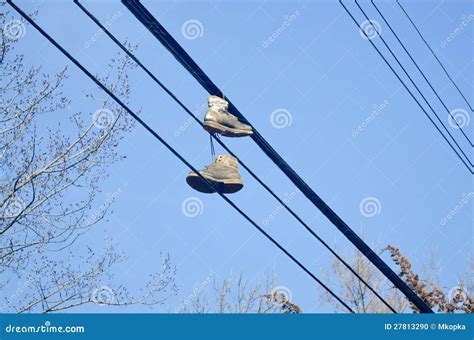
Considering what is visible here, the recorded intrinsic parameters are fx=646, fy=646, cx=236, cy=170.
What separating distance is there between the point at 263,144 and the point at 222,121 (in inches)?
12.0

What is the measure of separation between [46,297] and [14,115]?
2295 millimetres

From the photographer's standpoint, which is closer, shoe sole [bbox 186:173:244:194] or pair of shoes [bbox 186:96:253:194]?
pair of shoes [bbox 186:96:253:194]

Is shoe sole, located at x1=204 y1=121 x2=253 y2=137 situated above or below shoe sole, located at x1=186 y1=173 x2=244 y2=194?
above

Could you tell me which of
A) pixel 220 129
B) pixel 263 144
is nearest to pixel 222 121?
pixel 220 129

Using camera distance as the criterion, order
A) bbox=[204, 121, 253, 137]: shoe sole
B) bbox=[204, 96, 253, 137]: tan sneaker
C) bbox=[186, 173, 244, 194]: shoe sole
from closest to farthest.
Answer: bbox=[204, 96, 253, 137]: tan sneaker → bbox=[204, 121, 253, 137]: shoe sole → bbox=[186, 173, 244, 194]: shoe sole

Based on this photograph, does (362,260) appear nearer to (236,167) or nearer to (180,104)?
(236,167)

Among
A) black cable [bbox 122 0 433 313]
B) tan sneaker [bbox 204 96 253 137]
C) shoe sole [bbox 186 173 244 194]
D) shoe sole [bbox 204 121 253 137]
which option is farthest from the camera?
shoe sole [bbox 186 173 244 194]

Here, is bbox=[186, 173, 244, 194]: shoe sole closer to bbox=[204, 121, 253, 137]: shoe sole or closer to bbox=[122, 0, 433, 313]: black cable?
bbox=[204, 121, 253, 137]: shoe sole

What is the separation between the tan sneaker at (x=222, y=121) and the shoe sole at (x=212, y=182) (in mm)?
412

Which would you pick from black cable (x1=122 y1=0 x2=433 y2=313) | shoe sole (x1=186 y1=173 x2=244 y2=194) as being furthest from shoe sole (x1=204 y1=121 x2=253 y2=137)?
shoe sole (x1=186 y1=173 x2=244 y2=194)

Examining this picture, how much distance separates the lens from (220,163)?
4.62m

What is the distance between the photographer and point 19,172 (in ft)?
26.1

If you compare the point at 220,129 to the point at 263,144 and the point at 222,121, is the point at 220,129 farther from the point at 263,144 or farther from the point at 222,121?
the point at 263,144

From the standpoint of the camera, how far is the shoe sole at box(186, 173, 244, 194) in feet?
14.5
